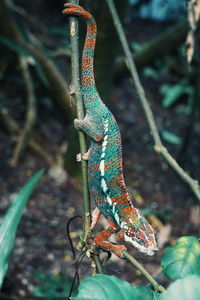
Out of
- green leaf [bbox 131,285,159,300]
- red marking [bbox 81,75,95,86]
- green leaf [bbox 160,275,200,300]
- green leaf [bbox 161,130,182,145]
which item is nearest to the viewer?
green leaf [bbox 160,275,200,300]

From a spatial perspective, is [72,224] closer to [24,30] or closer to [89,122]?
[24,30]

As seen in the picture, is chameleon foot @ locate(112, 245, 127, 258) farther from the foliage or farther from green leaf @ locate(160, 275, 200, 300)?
green leaf @ locate(160, 275, 200, 300)

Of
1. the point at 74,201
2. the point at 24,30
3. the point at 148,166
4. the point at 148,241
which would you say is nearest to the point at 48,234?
the point at 74,201

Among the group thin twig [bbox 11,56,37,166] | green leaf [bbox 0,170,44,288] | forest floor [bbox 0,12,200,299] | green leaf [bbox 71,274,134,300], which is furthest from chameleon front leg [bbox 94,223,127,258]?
thin twig [bbox 11,56,37,166]

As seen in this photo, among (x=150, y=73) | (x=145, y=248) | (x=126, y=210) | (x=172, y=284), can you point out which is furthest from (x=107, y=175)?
(x=150, y=73)

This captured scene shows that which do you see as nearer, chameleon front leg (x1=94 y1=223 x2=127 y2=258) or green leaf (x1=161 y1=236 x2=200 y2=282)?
green leaf (x1=161 y1=236 x2=200 y2=282)

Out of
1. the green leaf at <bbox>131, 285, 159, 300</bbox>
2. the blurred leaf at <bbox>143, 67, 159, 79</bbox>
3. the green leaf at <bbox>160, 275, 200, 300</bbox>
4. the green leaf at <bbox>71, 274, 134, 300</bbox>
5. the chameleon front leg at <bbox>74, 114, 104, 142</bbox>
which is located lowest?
the green leaf at <bbox>131, 285, 159, 300</bbox>

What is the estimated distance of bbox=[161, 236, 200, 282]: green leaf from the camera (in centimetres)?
87

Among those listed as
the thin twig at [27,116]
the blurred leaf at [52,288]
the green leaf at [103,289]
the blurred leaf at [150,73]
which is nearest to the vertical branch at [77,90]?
the green leaf at [103,289]

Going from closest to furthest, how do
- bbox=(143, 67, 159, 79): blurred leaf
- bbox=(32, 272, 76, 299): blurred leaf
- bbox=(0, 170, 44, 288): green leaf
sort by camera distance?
bbox=(0, 170, 44, 288): green leaf < bbox=(32, 272, 76, 299): blurred leaf < bbox=(143, 67, 159, 79): blurred leaf

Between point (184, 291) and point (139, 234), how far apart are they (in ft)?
1.20

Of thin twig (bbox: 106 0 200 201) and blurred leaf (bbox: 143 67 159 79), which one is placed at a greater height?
blurred leaf (bbox: 143 67 159 79)

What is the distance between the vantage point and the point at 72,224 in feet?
10.5

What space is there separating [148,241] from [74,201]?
251 centimetres
